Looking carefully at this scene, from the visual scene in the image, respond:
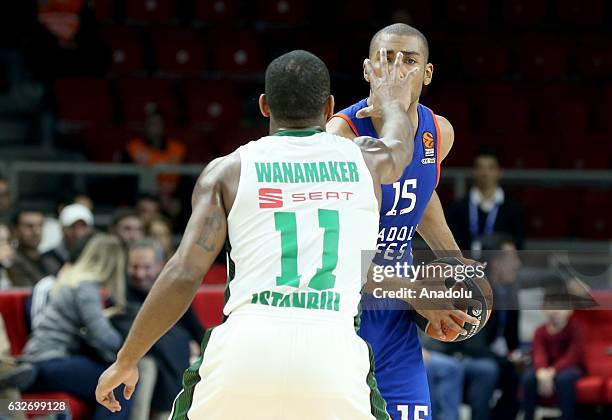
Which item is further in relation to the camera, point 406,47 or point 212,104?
point 212,104

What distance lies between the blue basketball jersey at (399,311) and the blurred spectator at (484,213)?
4.72 m

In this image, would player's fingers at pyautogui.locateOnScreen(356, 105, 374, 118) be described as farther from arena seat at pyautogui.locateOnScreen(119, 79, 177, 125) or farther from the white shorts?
arena seat at pyautogui.locateOnScreen(119, 79, 177, 125)

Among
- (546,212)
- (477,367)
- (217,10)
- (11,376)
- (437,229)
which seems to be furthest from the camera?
Result: (217,10)

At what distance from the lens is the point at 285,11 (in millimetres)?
14680

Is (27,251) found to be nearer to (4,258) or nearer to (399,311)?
(4,258)

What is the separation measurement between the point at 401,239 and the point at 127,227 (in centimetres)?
516

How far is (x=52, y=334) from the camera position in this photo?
8.12 metres

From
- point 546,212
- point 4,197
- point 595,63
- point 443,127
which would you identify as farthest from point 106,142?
point 443,127

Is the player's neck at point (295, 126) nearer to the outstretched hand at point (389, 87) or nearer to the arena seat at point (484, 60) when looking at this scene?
the outstretched hand at point (389, 87)

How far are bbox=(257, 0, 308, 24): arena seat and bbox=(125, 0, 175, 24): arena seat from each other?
3.75ft

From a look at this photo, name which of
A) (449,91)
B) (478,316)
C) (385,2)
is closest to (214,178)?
(478,316)

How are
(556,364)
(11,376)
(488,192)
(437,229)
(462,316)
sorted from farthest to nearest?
(488,192) < (556,364) < (11,376) < (437,229) < (462,316)

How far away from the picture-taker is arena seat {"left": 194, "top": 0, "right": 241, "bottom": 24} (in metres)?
14.8

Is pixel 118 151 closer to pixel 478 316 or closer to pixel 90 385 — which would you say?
pixel 90 385
